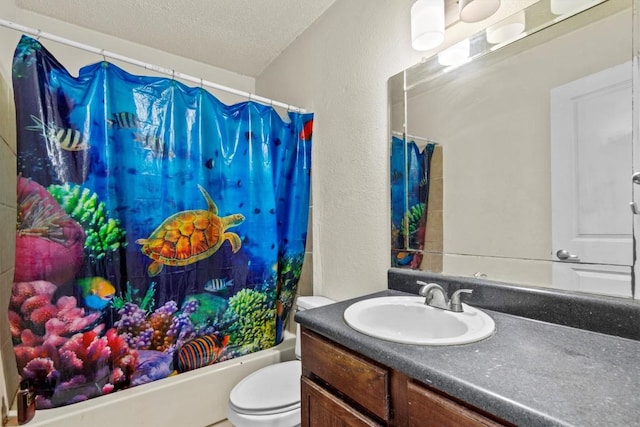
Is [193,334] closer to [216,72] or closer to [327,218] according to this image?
[327,218]

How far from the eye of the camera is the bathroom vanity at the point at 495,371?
0.52 metres

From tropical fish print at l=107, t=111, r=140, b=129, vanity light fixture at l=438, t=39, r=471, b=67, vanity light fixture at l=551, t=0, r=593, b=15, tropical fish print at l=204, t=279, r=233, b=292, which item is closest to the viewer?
vanity light fixture at l=551, t=0, r=593, b=15

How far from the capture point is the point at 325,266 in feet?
5.90

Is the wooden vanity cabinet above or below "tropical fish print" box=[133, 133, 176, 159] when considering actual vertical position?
below

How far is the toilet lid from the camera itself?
4.06 feet

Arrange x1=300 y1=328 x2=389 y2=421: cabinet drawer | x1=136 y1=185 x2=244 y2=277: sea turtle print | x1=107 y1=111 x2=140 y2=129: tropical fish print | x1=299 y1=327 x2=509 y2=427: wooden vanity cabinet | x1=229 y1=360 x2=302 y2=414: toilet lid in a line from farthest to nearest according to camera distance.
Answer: x1=136 y1=185 x2=244 y2=277: sea turtle print < x1=107 y1=111 x2=140 y2=129: tropical fish print < x1=229 y1=360 x2=302 y2=414: toilet lid < x1=300 y1=328 x2=389 y2=421: cabinet drawer < x1=299 y1=327 x2=509 y2=427: wooden vanity cabinet

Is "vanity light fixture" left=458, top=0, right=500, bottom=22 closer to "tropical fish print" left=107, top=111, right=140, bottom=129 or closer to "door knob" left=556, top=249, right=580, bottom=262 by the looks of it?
"door knob" left=556, top=249, right=580, bottom=262

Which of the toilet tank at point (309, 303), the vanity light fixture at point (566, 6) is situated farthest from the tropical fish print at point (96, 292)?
the vanity light fixture at point (566, 6)

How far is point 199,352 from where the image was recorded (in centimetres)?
159

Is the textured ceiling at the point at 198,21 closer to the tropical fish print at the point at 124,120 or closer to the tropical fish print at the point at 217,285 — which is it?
the tropical fish print at the point at 124,120

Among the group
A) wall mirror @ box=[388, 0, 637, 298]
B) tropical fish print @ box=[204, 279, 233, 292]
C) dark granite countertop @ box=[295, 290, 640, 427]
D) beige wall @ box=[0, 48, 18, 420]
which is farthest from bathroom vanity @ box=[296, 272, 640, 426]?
beige wall @ box=[0, 48, 18, 420]

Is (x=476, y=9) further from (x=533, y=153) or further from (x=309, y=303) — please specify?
(x=309, y=303)

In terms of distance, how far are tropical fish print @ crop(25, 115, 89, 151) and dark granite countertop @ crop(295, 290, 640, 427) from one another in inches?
51.4

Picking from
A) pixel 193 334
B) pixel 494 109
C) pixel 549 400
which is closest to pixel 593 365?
pixel 549 400
